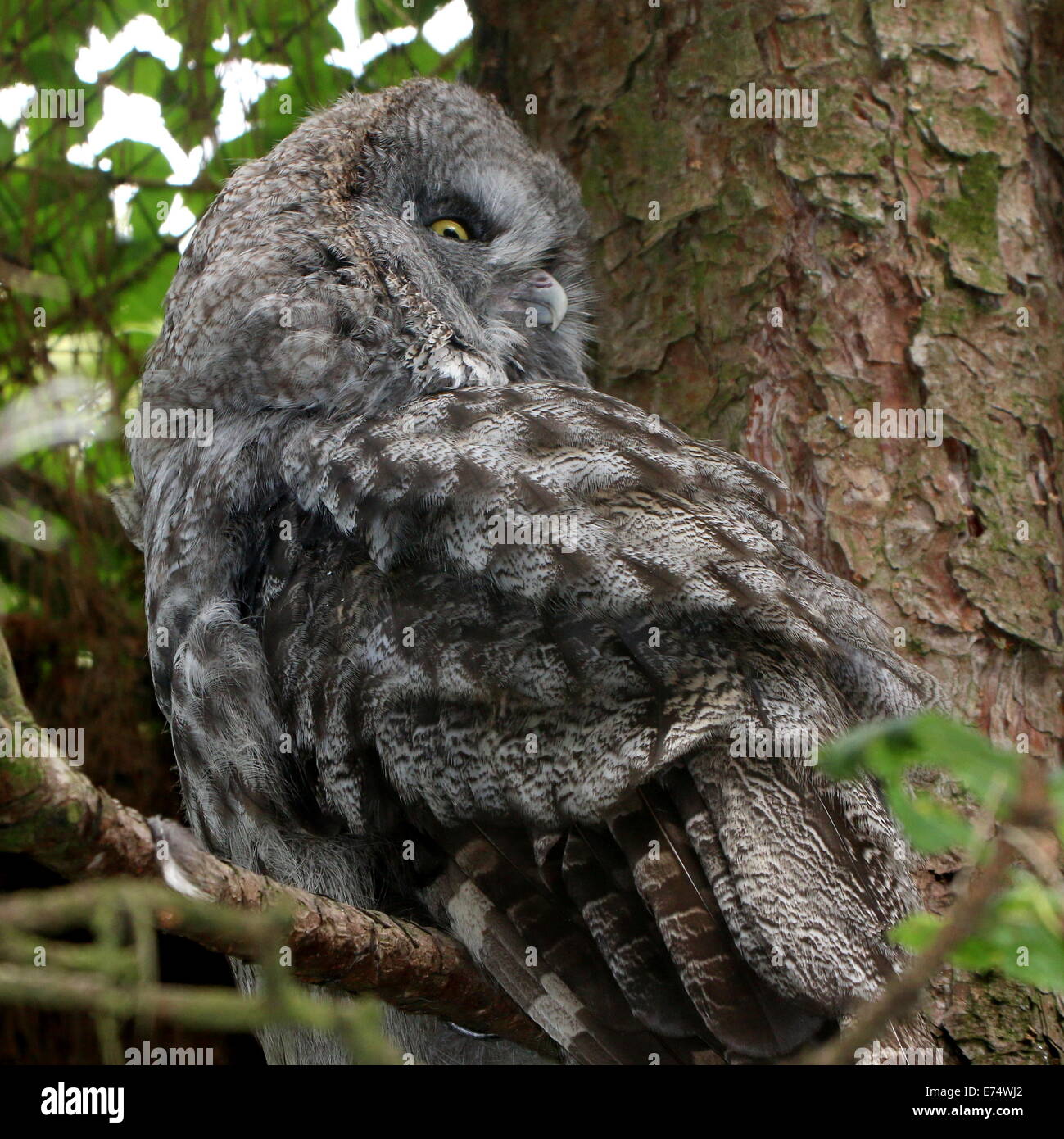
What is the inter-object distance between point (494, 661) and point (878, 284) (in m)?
1.46

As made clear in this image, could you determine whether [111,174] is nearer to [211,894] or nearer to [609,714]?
[609,714]

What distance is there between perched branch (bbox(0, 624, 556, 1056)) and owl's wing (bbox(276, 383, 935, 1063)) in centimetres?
9

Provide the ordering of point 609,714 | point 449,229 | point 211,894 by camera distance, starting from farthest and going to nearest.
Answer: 1. point 449,229
2. point 609,714
3. point 211,894

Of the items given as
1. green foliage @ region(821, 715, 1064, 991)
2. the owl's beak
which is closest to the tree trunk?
the owl's beak

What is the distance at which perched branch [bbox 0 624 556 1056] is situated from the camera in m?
1.10

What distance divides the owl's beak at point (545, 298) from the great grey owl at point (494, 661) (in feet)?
1.10

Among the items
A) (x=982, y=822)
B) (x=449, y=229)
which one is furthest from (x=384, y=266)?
(x=982, y=822)

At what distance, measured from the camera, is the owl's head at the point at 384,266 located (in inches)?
103

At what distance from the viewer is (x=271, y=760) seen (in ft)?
7.38

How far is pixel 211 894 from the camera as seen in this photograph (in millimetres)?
1255

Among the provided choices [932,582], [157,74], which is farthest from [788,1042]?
[157,74]

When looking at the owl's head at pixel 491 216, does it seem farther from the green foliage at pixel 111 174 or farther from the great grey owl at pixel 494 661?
the green foliage at pixel 111 174
